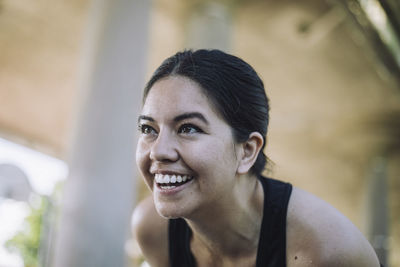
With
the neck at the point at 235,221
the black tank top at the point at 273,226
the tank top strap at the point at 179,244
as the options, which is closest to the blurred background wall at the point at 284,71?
the black tank top at the point at 273,226

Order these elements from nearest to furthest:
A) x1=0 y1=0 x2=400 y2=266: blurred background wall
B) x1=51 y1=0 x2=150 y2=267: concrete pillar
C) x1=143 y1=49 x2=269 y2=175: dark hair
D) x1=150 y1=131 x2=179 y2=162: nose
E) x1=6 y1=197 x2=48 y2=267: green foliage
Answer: x1=150 y1=131 x2=179 y2=162: nose, x1=143 y1=49 x2=269 y2=175: dark hair, x1=51 y1=0 x2=150 y2=267: concrete pillar, x1=0 y1=0 x2=400 y2=266: blurred background wall, x1=6 y1=197 x2=48 y2=267: green foliage

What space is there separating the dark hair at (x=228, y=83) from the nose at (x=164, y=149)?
0.27 meters

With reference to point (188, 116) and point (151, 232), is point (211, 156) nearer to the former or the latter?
point (188, 116)

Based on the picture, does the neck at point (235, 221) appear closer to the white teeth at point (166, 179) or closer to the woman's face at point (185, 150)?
the woman's face at point (185, 150)

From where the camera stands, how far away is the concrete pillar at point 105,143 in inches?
204

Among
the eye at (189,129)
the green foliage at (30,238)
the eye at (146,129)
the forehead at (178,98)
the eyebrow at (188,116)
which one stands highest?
the forehead at (178,98)

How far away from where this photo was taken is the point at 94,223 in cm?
524

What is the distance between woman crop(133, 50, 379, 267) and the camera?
197 cm

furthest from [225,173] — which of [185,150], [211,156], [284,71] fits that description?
[284,71]

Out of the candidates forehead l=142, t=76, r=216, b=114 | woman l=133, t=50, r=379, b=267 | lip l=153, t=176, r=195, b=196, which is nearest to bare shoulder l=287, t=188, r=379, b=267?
woman l=133, t=50, r=379, b=267

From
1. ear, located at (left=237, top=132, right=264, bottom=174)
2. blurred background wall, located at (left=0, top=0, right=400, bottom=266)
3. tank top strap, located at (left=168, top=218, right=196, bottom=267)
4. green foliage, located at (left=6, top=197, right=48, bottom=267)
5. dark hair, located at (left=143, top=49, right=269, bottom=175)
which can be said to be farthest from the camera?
green foliage, located at (left=6, top=197, right=48, bottom=267)

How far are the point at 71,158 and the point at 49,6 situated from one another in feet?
21.0

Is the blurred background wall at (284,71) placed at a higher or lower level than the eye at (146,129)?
higher

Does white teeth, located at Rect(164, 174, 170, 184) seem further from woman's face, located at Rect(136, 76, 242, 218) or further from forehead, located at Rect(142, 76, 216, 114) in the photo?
forehead, located at Rect(142, 76, 216, 114)
